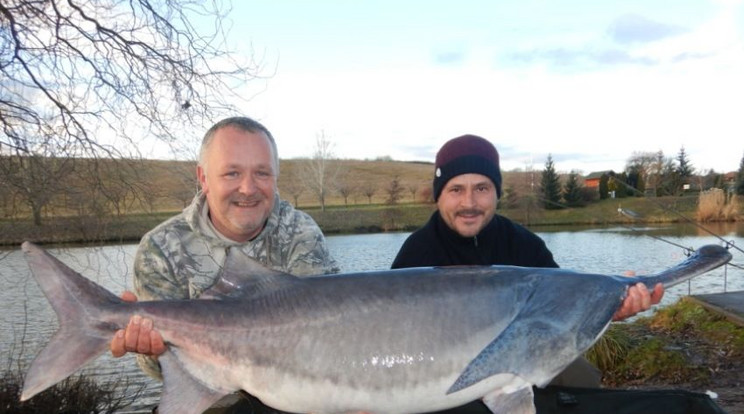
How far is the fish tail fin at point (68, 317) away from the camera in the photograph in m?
3.26

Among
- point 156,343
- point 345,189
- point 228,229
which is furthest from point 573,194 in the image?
point 156,343

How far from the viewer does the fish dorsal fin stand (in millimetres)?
3701

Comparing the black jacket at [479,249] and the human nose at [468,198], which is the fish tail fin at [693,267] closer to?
the black jacket at [479,249]

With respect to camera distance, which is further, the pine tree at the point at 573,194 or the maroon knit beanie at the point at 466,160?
the pine tree at the point at 573,194

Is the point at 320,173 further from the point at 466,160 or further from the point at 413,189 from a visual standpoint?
the point at 466,160

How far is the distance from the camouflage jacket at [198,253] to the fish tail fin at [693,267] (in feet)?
8.04

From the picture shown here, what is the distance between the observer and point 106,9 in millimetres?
9633

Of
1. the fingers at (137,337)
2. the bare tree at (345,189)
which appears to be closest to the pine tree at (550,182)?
the bare tree at (345,189)

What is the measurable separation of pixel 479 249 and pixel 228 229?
A: 7.35ft

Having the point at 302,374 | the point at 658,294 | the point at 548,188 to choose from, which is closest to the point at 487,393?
the point at 302,374

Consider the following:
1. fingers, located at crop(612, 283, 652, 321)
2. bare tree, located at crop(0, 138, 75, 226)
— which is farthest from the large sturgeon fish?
bare tree, located at crop(0, 138, 75, 226)

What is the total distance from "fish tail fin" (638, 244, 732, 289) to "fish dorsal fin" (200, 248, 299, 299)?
236cm

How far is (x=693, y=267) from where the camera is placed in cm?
368

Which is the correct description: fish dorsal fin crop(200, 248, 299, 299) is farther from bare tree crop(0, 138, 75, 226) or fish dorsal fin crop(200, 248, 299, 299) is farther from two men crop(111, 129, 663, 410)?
bare tree crop(0, 138, 75, 226)
